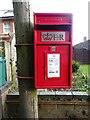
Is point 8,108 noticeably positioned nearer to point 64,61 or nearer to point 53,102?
point 53,102

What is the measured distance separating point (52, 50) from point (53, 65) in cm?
19

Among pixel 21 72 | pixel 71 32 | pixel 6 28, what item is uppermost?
pixel 6 28

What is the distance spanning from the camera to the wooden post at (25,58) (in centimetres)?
238

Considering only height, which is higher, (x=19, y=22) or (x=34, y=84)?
(x=19, y=22)

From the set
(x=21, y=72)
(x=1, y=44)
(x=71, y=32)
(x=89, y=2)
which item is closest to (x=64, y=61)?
(x=71, y=32)

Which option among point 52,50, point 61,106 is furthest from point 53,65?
point 61,106

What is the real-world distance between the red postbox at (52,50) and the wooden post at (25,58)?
0.24ft

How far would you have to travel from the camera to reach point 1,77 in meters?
4.94

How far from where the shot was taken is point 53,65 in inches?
106

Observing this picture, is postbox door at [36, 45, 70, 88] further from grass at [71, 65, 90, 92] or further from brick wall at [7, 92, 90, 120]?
grass at [71, 65, 90, 92]

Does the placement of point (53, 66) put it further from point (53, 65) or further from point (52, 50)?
point (52, 50)

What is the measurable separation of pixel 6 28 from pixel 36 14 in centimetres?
1790

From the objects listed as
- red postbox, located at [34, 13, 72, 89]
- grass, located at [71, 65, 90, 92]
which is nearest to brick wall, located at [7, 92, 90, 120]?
grass, located at [71, 65, 90, 92]


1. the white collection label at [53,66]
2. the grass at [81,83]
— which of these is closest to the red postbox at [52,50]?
the white collection label at [53,66]
